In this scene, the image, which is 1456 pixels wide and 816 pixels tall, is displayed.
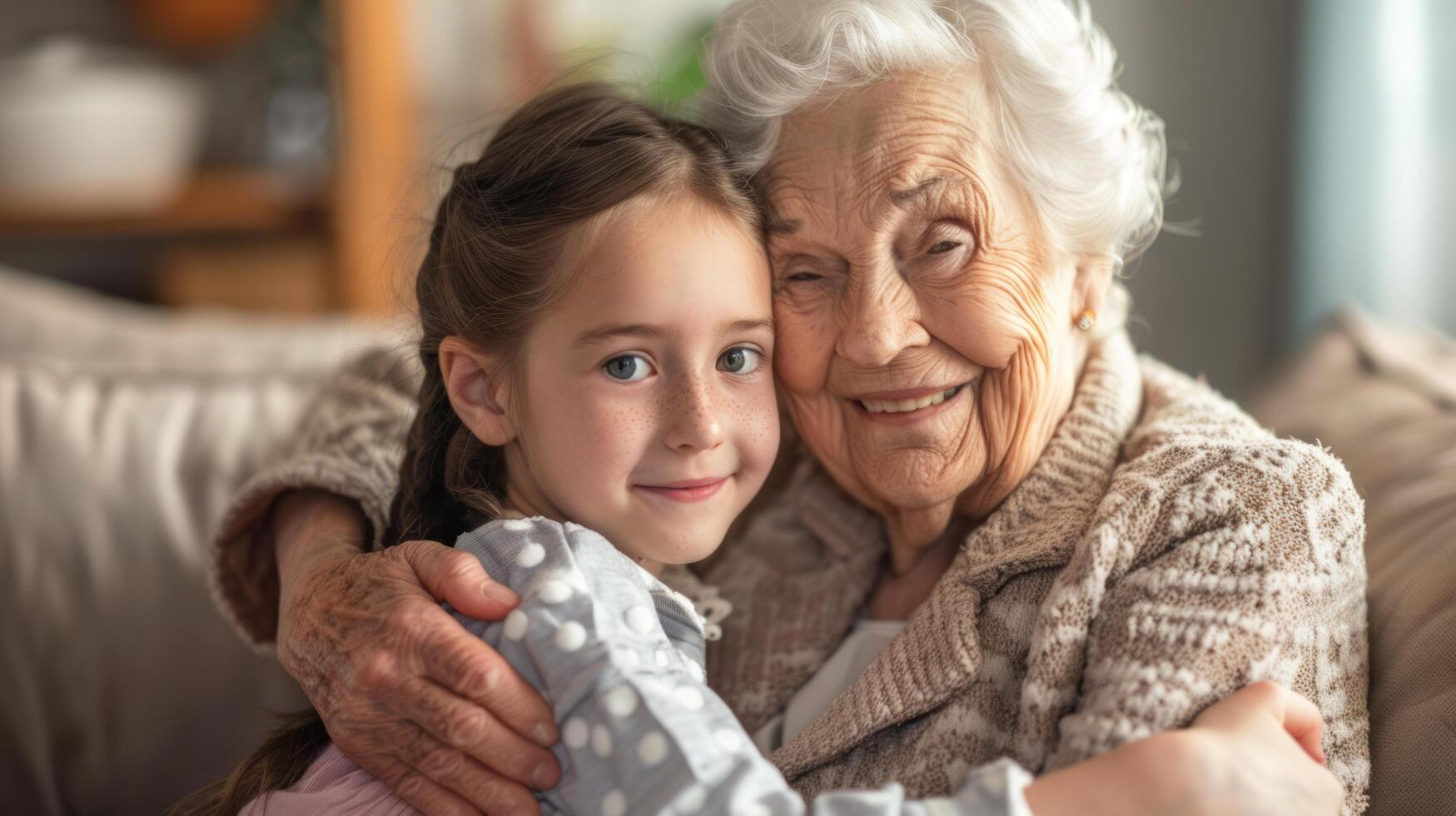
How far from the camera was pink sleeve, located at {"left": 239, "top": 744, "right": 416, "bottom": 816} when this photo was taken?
1077mm

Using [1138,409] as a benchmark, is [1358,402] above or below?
below

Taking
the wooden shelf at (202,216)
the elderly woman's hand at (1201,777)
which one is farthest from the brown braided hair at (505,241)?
the wooden shelf at (202,216)

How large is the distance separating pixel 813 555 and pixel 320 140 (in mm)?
2477

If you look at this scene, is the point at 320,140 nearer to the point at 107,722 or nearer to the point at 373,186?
the point at 373,186

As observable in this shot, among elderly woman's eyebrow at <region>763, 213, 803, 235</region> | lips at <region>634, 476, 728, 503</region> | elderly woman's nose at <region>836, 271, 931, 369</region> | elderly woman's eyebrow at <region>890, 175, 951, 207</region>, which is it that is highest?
elderly woman's eyebrow at <region>890, 175, 951, 207</region>

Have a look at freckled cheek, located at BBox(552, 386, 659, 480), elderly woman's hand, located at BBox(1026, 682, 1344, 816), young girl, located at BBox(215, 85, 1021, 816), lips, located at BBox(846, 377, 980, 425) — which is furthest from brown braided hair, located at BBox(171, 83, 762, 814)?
elderly woman's hand, located at BBox(1026, 682, 1344, 816)

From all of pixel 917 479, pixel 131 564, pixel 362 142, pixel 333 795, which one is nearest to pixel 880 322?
pixel 917 479

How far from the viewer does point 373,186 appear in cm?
333

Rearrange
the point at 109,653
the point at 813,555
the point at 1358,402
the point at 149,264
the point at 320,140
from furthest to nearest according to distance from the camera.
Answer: the point at 149,264, the point at 320,140, the point at 109,653, the point at 1358,402, the point at 813,555

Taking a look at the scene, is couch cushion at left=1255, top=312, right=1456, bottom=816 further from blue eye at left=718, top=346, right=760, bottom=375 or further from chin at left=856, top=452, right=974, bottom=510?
blue eye at left=718, top=346, right=760, bottom=375

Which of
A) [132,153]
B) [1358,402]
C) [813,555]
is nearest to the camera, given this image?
[813,555]

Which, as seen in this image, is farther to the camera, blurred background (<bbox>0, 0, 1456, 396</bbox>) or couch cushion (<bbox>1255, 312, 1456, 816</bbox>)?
blurred background (<bbox>0, 0, 1456, 396</bbox>)

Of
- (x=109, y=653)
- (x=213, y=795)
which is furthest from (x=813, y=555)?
(x=109, y=653)

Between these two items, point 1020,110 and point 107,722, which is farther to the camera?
point 107,722
